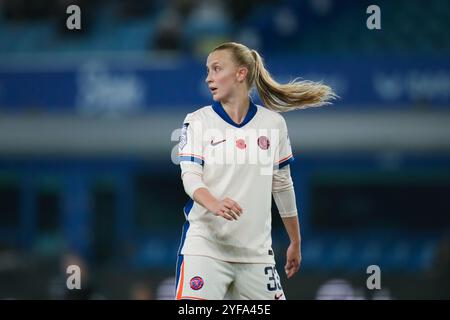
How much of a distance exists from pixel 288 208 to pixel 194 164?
30.1 inches

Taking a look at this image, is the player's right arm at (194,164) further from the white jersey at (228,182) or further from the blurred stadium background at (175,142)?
the blurred stadium background at (175,142)

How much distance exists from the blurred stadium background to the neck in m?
9.59

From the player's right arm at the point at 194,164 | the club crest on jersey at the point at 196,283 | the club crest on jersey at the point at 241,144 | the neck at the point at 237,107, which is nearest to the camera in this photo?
the player's right arm at the point at 194,164

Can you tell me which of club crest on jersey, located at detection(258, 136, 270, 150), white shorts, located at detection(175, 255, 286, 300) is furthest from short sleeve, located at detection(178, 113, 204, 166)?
white shorts, located at detection(175, 255, 286, 300)

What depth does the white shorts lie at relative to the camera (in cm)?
623

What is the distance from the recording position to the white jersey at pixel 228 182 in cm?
630

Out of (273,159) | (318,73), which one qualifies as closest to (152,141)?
(318,73)

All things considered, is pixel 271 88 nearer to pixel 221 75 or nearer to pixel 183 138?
pixel 221 75

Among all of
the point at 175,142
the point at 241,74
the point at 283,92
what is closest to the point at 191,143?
the point at 241,74

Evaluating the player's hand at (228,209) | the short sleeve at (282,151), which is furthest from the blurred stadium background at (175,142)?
the player's hand at (228,209)

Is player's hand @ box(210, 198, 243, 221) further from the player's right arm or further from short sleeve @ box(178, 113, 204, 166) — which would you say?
short sleeve @ box(178, 113, 204, 166)
